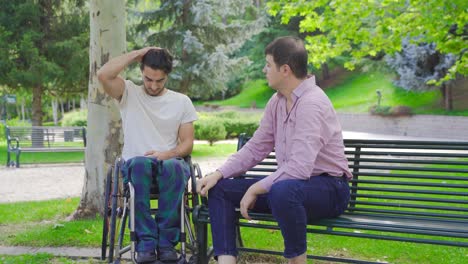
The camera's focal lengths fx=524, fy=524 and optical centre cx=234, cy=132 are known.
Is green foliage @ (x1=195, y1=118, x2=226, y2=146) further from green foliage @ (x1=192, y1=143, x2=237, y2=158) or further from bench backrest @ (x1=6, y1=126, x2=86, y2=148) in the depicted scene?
bench backrest @ (x1=6, y1=126, x2=86, y2=148)

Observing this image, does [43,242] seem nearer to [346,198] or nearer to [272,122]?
[272,122]

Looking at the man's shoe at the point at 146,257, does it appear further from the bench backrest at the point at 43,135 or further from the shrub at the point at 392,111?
the shrub at the point at 392,111

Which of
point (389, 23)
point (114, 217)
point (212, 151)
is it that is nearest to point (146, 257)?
point (114, 217)

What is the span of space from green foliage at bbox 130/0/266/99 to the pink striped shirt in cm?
1447

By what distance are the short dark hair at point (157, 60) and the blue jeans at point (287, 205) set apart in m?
1.00

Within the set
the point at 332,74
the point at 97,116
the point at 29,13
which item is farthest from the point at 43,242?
the point at 332,74

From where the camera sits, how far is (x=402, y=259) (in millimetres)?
4121

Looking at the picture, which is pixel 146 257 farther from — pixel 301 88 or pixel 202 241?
pixel 301 88

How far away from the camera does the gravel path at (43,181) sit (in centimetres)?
849

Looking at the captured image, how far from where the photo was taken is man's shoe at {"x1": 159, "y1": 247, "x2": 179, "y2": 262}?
3.38 meters

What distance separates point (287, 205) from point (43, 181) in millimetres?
8511

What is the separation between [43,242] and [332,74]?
35.3m

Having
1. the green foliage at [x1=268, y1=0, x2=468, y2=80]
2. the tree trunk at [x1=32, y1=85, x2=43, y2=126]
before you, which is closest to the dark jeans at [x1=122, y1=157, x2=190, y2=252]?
the green foliage at [x1=268, y1=0, x2=468, y2=80]

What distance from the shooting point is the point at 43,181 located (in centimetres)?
1032
